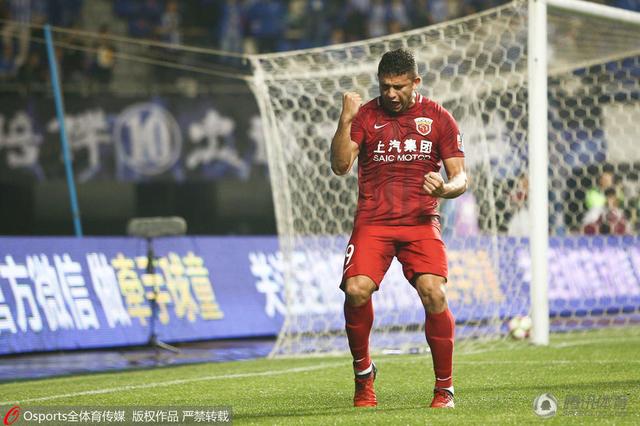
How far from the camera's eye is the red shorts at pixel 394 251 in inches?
257

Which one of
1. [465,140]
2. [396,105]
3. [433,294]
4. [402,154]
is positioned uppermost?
[396,105]

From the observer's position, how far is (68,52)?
715 inches

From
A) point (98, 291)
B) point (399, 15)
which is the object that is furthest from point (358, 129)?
point (399, 15)

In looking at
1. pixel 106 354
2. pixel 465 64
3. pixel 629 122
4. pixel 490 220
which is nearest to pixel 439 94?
pixel 465 64

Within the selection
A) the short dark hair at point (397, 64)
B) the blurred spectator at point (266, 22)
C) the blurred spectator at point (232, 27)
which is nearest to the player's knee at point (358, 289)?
the short dark hair at point (397, 64)

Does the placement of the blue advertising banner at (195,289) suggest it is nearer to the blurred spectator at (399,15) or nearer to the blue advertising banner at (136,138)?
the blue advertising banner at (136,138)

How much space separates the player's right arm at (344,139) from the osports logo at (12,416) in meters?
2.20

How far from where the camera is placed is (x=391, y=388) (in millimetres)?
7797

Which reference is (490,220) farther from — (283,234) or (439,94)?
(283,234)

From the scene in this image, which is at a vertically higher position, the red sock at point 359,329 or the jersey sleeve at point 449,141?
the jersey sleeve at point 449,141

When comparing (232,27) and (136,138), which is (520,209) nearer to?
(136,138)

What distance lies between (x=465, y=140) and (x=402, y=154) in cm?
548

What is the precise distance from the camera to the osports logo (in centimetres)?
607

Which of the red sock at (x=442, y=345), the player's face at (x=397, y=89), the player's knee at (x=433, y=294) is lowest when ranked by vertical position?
the red sock at (x=442, y=345)
